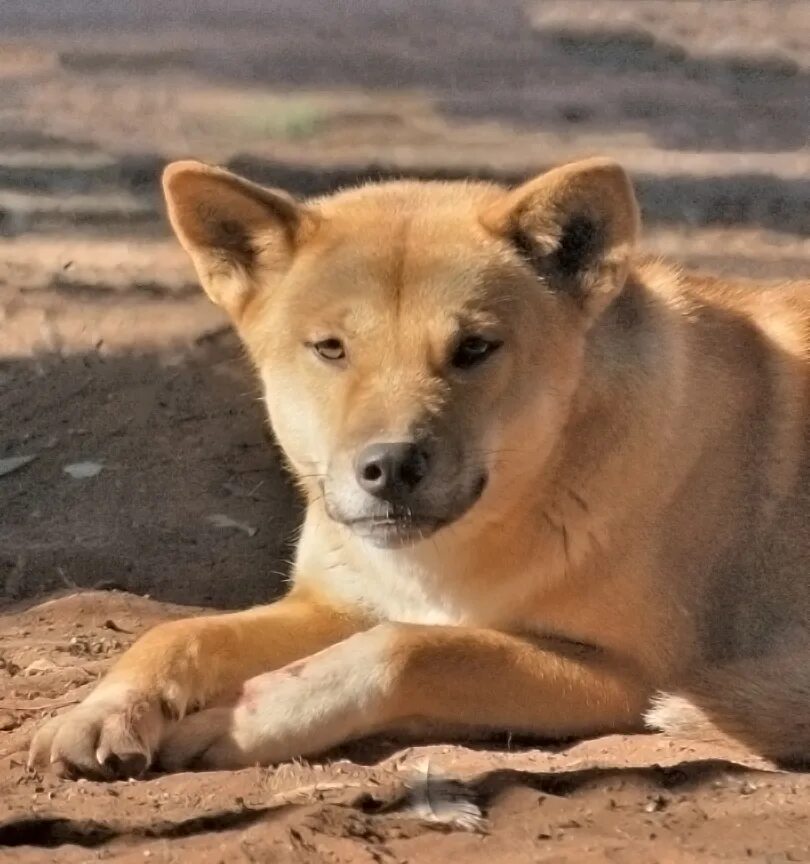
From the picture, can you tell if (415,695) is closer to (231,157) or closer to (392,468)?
(392,468)

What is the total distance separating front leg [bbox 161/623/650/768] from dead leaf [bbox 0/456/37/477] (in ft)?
6.75

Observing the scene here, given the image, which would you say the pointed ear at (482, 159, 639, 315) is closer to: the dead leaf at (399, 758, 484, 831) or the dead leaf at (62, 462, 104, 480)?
the dead leaf at (399, 758, 484, 831)

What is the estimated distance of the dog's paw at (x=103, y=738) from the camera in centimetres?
292

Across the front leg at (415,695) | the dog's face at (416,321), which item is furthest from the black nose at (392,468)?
the front leg at (415,695)

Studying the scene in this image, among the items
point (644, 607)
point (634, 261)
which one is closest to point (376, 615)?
point (644, 607)

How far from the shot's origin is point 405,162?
5973 millimetres

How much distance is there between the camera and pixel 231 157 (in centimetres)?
598

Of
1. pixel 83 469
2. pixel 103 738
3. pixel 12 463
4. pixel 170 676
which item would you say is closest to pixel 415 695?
pixel 170 676

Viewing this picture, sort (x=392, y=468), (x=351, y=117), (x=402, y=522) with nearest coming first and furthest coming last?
(x=392, y=468)
(x=402, y=522)
(x=351, y=117)

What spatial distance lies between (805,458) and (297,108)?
3.10 m

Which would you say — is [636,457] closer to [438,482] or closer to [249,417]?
[438,482]

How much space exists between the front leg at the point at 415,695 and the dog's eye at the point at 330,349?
25.4 inches

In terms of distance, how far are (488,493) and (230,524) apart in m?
1.73

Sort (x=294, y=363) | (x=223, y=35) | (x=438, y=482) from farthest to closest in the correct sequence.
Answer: (x=223, y=35) → (x=294, y=363) → (x=438, y=482)
